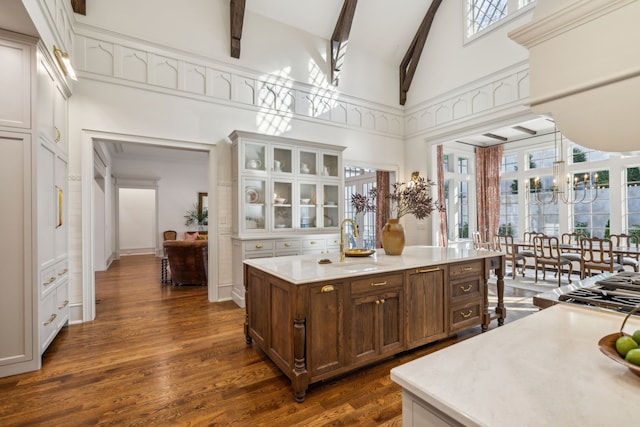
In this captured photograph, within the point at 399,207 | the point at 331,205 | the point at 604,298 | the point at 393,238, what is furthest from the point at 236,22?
the point at 604,298

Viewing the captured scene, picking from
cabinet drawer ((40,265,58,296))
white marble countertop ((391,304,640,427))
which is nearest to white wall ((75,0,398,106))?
cabinet drawer ((40,265,58,296))

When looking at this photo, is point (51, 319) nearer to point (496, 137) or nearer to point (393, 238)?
point (393, 238)

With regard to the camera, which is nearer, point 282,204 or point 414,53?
point 282,204

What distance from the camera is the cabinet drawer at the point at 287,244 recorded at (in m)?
4.42

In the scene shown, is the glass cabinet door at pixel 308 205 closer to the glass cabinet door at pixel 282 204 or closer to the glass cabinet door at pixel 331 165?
the glass cabinet door at pixel 282 204

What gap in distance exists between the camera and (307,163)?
483 centimetres

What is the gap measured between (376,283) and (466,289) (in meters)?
1.22

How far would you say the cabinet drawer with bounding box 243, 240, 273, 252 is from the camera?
13.7ft

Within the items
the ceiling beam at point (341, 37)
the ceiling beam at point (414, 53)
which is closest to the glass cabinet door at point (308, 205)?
the ceiling beam at point (341, 37)

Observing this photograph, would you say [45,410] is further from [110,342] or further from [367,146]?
[367,146]

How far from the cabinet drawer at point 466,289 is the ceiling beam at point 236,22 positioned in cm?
→ 433

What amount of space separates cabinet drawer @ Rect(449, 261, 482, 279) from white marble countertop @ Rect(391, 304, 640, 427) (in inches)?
71.0

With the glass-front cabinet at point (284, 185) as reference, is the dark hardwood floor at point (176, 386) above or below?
below

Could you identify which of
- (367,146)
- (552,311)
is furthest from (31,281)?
(367,146)
